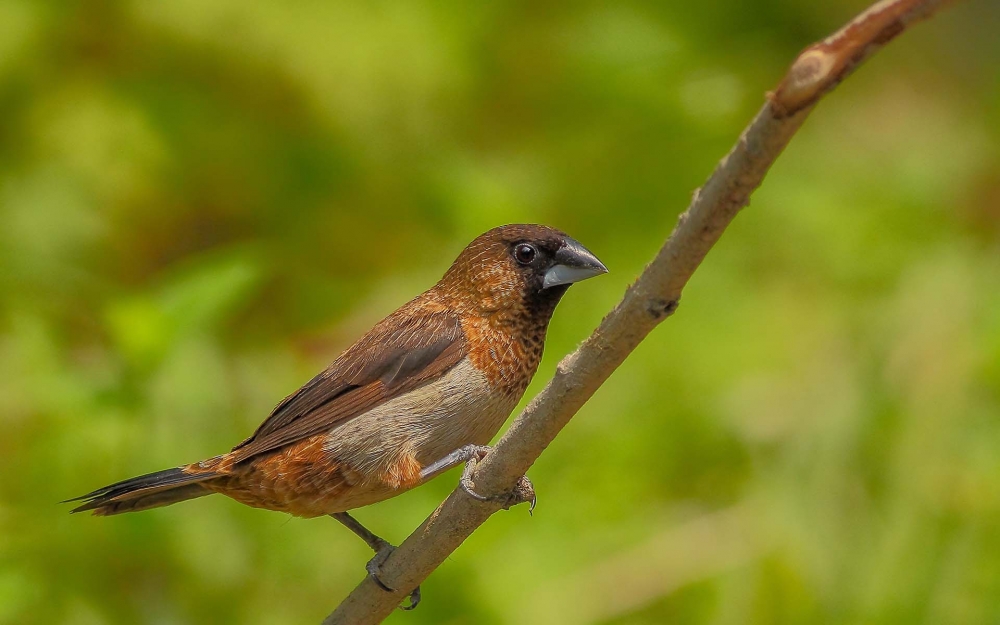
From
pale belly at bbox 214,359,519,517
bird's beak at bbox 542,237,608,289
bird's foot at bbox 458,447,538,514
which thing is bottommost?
bird's foot at bbox 458,447,538,514

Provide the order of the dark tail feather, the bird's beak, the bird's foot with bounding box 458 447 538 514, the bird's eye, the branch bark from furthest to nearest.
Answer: the bird's eye
the bird's beak
the dark tail feather
the bird's foot with bounding box 458 447 538 514
the branch bark

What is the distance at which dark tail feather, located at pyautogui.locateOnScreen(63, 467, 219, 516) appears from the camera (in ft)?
9.86

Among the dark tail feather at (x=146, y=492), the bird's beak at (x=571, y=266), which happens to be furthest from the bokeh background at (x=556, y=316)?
the bird's beak at (x=571, y=266)

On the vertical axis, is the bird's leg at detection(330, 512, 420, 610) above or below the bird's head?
below

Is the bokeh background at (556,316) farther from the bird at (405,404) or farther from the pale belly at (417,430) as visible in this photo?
the pale belly at (417,430)

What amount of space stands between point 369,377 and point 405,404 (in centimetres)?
19

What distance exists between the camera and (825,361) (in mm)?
5035

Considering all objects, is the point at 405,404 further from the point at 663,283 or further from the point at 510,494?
the point at 663,283

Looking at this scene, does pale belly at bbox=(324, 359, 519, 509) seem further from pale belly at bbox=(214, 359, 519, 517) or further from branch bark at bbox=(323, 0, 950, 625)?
branch bark at bbox=(323, 0, 950, 625)

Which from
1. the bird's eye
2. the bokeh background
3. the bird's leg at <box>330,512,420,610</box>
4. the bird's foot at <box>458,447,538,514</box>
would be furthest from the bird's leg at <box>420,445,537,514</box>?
the bokeh background

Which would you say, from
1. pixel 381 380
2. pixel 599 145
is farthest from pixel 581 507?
pixel 599 145

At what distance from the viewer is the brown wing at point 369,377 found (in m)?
3.17

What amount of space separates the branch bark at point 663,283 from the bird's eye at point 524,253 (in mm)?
949

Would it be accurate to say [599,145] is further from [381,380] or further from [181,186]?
[381,380]
